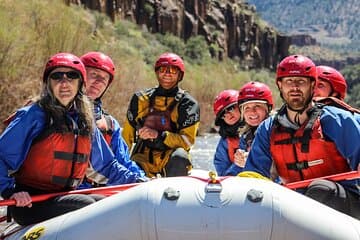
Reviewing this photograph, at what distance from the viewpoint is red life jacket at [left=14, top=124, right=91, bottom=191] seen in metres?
3.84

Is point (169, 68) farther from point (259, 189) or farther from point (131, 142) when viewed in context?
point (259, 189)

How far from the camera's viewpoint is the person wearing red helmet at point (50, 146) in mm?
3736

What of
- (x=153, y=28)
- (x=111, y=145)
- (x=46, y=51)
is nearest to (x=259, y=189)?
(x=111, y=145)

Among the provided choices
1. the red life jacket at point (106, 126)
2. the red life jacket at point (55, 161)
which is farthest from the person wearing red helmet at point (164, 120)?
the red life jacket at point (55, 161)

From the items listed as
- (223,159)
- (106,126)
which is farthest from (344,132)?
(223,159)

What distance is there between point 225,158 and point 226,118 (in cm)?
38

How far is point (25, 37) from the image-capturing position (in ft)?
48.3

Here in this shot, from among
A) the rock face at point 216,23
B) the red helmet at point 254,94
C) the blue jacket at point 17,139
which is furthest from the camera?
the rock face at point 216,23

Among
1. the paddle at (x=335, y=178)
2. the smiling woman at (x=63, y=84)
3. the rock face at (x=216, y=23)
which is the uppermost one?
the smiling woman at (x=63, y=84)

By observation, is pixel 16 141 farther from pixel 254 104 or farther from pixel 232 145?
pixel 232 145

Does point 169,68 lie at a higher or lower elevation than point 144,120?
higher

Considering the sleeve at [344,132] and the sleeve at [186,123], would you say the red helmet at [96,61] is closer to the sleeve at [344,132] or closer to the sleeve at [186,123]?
the sleeve at [186,123]

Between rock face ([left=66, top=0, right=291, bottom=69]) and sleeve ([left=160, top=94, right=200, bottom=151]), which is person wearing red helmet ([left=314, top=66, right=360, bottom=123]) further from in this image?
rock face ([left=66, top=0, right=291, bottom=69])

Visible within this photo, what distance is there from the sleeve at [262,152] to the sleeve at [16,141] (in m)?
1.41
